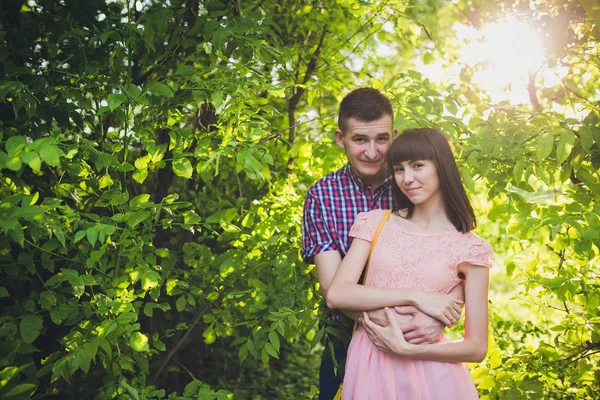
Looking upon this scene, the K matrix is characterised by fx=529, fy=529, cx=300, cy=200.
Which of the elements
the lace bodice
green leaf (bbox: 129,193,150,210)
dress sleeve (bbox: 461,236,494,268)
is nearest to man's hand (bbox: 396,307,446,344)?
the lace bodice

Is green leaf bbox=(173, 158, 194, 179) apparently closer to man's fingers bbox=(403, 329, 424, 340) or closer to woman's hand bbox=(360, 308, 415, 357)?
woman's hand bbox=(360, 308, 415, 357)

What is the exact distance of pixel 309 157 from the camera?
10.8 feet

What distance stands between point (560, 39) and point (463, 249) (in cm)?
106

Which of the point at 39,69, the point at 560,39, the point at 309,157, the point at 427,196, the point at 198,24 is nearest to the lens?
the point at 427,196

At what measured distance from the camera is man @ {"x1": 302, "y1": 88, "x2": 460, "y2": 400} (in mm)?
2271

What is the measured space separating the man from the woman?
177 mm

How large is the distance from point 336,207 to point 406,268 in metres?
0.49

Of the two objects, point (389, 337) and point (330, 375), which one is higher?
point (389, 337)

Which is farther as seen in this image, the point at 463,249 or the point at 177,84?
the point at 177,84

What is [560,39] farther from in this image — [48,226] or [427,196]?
[48,226]

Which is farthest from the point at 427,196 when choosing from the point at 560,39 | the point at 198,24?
the point at 198,24

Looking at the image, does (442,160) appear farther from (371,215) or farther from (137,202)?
(137,202)

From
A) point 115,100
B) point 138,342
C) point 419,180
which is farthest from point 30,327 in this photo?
point 419,180

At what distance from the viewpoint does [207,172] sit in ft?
9.78
